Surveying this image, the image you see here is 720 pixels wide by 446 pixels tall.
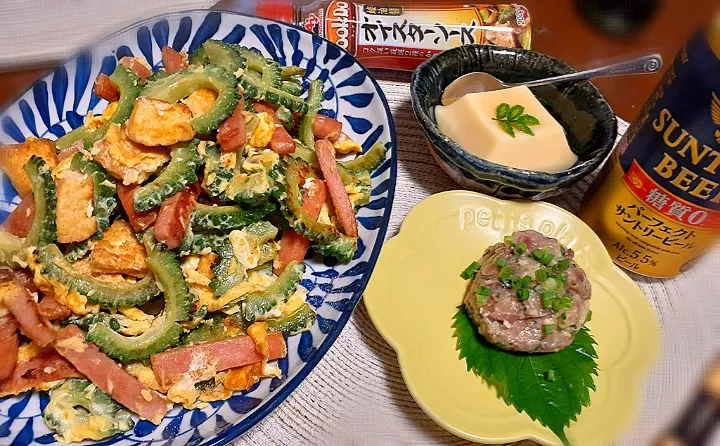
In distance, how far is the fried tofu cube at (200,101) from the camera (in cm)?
134

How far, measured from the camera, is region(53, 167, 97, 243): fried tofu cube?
4.11 feet

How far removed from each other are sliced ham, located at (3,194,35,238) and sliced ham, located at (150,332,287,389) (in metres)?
0.46

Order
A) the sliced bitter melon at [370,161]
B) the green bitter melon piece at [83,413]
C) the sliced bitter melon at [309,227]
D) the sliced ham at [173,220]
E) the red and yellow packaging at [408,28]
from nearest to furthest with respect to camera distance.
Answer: the green bitter melon piece at [83,413] → the sliced ham at [173,220] → the sliced bitter melon at [309,227] → the sliced bitter melon at [370,161] → the red and yellow packaging at [408,28]

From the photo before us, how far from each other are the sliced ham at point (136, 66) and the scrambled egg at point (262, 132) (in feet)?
1.33

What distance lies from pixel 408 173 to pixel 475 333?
65cm

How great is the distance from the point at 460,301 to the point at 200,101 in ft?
2.86

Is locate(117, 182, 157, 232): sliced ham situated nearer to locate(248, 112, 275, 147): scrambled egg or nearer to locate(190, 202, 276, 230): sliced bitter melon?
locate(190, 202, 276, 230): sliced bitter melon

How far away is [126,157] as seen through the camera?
49.7 inches

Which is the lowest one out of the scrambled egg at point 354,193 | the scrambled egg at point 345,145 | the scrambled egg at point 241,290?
the scrambled egg at point 241,290

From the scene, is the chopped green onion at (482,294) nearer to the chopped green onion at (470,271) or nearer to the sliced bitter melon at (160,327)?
the chopped green onion at (470,271)

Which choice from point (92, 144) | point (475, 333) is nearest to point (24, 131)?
point (92, 144)

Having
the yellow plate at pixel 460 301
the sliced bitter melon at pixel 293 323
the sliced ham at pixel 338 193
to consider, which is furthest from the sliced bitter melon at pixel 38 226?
the yellow plate at pixel 460 301

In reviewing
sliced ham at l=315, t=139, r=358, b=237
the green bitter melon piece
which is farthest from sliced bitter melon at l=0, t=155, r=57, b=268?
sliced ham at l=315, t=139, r=358, b=237

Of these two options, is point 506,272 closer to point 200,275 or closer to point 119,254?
point 200,275
